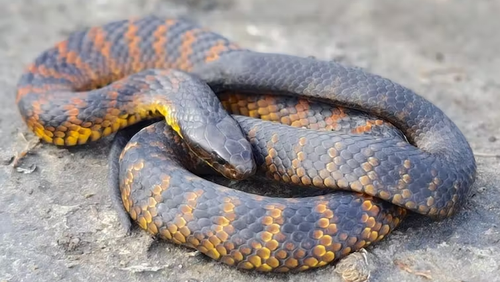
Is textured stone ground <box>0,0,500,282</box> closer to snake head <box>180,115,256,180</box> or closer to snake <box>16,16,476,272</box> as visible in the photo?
snake <box>16,16,476,272</box>

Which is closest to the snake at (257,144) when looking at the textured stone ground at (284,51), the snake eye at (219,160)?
the snake eye at (219,160)

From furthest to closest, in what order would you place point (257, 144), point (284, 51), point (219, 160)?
point (284, 51)
point (257, 144)
point (219, 160)

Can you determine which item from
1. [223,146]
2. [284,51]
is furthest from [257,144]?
[284,51]

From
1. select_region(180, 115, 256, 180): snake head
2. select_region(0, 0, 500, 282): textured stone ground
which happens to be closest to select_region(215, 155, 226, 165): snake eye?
select_region(180, 115, 256, 180): snake head

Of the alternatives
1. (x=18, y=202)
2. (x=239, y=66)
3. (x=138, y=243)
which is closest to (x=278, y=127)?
(x=239, y=66)

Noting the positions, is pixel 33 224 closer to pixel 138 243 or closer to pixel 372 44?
pixel 138 243

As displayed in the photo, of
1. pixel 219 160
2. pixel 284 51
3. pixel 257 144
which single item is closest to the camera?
pixel 219 160

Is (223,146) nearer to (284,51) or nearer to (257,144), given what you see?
(257,144)

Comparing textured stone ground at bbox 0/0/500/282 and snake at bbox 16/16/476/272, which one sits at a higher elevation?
snake at bbox 16/16/476/272
